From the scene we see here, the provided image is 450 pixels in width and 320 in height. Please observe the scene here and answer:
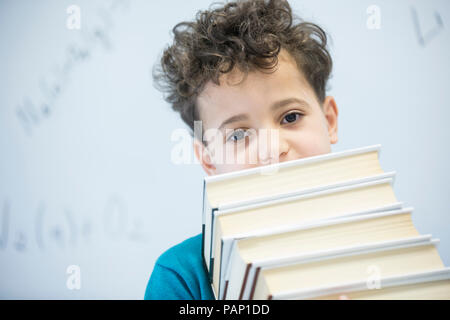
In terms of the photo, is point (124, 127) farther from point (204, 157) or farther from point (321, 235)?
point (321, 235)

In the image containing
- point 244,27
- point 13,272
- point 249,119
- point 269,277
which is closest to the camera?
point 269,277

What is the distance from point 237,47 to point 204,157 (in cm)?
27

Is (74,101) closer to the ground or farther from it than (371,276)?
farther from it

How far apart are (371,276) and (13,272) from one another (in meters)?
0.91

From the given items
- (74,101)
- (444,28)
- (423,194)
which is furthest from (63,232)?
(444,28)

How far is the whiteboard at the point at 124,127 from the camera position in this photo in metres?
0.96

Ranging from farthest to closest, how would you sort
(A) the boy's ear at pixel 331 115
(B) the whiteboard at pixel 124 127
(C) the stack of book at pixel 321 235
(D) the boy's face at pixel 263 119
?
(B) the whiteboard at pixel 124 127
(A) the boy's ear at pixel 331 115
(D) the boy's face at pixel 263 119
(C) the stack of book at pixel 321 235

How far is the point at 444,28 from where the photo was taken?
38.4 inches

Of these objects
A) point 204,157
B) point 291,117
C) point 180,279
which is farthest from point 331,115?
point 180,279

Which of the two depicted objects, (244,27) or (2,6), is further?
(2,6)

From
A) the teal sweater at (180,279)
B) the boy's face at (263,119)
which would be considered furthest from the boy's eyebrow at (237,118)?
the teal sweater at (180,279)

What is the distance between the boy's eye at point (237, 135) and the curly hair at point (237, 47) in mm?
117

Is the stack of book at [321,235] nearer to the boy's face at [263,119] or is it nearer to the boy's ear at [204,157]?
the boy's face at [263,119]

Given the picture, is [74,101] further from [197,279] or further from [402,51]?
[402,51]
